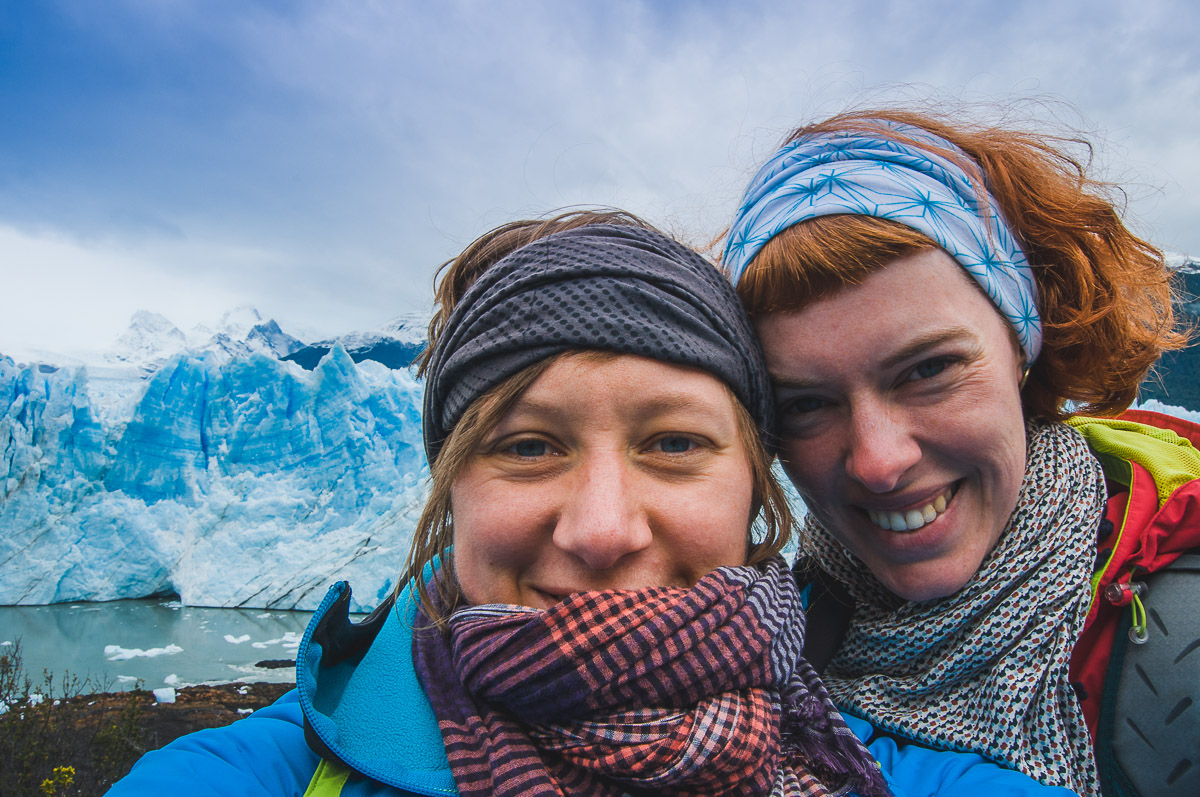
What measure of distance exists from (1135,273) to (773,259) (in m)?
0.95

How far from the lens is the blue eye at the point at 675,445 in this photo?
3.34ft

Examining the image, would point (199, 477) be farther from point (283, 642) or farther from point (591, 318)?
point (591, 318)

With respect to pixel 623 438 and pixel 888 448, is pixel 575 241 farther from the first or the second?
pixel 888 448

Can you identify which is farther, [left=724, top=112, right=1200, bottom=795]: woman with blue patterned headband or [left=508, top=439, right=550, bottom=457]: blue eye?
[left=724, top=112, right=1200, bottom=795]: woman with blue patterned headband

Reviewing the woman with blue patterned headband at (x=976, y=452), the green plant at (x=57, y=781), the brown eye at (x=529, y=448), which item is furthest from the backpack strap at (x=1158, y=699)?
the green plant at (x=57, y=781)

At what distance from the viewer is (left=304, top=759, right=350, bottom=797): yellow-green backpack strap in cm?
89

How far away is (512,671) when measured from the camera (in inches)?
35.1

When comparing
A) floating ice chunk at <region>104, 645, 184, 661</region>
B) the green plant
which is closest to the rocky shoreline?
the green plant

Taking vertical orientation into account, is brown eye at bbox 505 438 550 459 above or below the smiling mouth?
above

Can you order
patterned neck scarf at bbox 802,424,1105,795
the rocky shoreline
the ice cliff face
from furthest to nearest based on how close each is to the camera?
the ice cliff face, the rocky shoreline, patterned neck scarf at bbox 802,424,1105,795

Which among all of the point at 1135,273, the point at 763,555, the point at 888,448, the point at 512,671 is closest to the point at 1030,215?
the point at 1135,273

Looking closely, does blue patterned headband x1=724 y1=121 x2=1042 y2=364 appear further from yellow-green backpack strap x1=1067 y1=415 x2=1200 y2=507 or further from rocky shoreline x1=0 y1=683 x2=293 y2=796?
rocky shoreline x1=0 y1=683 x2=293 y2=796

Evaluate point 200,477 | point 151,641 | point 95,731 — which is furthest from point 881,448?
point 200,477

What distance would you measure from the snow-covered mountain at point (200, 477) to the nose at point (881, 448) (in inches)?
429
